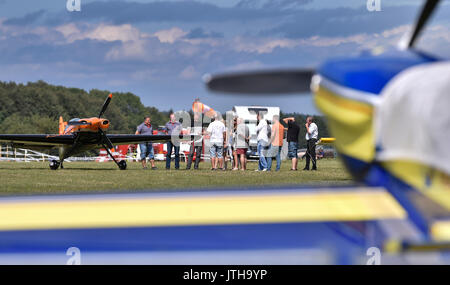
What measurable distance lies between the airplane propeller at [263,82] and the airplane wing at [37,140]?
58.9 feet

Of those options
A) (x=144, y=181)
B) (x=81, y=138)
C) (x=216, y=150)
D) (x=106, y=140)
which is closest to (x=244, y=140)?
(x=216, y=150)

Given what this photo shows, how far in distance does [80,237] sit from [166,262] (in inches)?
7.4

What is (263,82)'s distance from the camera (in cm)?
117

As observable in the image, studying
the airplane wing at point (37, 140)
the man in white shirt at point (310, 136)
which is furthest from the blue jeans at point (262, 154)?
the airplane wing at point (37, 140)

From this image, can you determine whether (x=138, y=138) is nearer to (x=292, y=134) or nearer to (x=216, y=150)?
(x=216, y=150)

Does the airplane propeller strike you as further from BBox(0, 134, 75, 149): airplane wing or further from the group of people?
BBox(0, 134, 75, 149): airplane wing

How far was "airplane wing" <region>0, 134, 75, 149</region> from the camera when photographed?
18.5 meters

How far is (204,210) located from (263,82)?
31 centimetres

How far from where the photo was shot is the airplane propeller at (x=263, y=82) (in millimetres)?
1144

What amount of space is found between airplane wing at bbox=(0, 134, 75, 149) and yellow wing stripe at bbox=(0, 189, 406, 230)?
1782cm

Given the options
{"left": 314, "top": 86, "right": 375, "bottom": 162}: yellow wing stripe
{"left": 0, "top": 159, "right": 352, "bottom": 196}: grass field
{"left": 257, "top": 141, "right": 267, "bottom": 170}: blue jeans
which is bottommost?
{"left": 0, "top": 159, "right": 352, "bottom": 196}: grass field

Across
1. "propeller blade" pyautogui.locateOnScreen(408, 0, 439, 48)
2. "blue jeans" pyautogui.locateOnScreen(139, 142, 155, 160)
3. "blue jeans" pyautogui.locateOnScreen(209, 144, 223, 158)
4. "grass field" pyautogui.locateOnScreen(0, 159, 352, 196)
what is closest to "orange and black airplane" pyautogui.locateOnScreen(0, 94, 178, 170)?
"blue jeans" pyautogui.locateOnScreen(139, 142, 155, 160)

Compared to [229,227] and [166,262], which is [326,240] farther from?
[166,262]

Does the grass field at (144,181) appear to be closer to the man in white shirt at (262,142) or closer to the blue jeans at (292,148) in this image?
the man in white shirt at (262,142)
